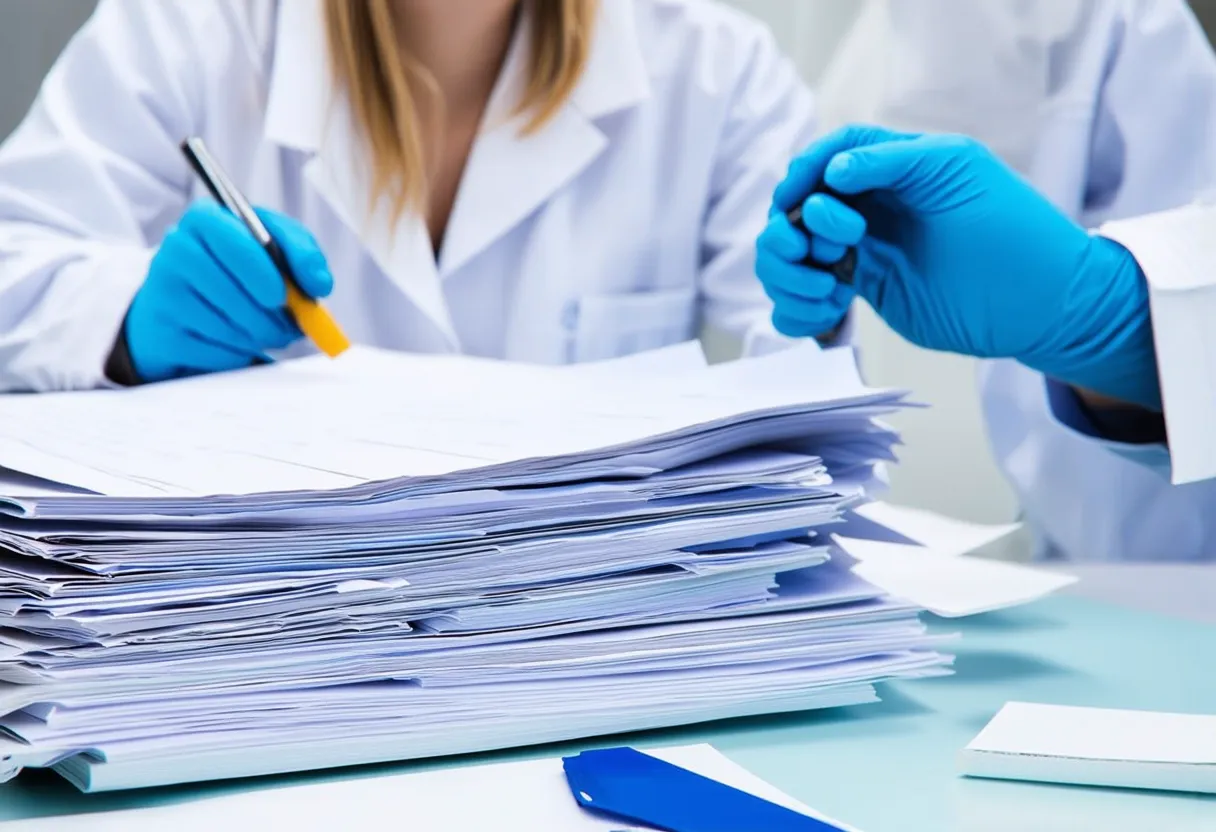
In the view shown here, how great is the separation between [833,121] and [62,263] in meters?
0.86

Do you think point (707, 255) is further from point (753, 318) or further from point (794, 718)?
point (794, 718)

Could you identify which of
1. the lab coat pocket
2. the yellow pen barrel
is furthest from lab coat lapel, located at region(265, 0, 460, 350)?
the yellow pen barrel

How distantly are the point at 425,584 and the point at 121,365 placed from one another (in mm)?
534

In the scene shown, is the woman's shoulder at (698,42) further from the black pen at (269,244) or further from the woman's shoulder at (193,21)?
the black pen at (269,244)

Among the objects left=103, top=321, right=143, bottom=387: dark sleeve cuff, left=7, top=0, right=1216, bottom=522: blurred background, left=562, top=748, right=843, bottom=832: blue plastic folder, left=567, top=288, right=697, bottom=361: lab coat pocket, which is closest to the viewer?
left=562, top=748, right=843, bottom=832: blue plastic folder

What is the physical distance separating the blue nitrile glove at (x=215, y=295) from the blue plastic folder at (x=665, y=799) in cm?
47

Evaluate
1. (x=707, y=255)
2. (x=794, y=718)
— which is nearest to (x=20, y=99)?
(x=707, y=255)

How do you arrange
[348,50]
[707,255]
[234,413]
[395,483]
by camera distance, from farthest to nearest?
[707,255], [348,50], [234,413], [395,483]

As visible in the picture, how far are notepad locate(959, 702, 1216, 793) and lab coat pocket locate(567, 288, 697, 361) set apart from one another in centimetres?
69

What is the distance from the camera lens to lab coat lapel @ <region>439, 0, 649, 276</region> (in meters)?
1.03

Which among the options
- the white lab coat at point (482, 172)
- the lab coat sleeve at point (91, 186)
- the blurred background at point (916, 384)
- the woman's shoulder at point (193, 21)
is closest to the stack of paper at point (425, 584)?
the lab coat sleeve at point (91, 186)

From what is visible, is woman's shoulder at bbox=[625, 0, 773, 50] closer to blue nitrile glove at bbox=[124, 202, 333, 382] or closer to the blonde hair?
the blonde hair

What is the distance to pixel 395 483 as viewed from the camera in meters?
0.38

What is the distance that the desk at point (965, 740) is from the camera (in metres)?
0.36
